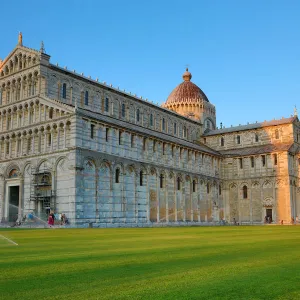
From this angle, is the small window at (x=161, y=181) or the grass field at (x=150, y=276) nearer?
the grass field at (x=150, y=276)

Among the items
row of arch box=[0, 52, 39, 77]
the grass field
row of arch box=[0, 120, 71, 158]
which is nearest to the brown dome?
row of arch box=[0, 52, 39, 77]

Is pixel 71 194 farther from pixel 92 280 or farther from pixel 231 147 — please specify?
pixel 231 147

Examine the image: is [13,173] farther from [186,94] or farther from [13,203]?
[186,94]

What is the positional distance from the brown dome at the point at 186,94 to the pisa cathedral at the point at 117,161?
734 cm

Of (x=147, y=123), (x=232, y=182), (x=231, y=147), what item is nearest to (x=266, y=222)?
(x=232, y=182)

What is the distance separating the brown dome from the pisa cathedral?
24.1 ft

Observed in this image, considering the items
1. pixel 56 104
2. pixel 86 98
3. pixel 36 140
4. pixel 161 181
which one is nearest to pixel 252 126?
pixel 161 181

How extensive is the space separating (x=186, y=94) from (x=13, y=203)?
133ft

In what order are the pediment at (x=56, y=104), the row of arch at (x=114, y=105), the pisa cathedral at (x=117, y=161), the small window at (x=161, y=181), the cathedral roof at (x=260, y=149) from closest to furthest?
the pediment at (x=56, y=104) < the pisa cathedral at (x=117, y=161) < the row of arch at (x=114, y=105) < the small window at (x=161, y=181) < the cathedral roof at (x=260, y=149)

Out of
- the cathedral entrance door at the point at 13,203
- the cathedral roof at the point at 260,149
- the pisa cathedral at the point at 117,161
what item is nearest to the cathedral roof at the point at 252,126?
the pisa cathedral at the point at 117,161

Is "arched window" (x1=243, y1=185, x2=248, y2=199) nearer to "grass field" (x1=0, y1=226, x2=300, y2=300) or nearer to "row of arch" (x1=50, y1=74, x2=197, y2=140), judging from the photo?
"row of arch" (x1=50, y1=74, x2=197, y2=140)

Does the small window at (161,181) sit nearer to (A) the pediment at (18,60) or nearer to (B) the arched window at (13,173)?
(B) the arched window at (13,173)

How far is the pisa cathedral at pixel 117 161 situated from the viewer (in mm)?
41344

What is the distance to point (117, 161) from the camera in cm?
4447
